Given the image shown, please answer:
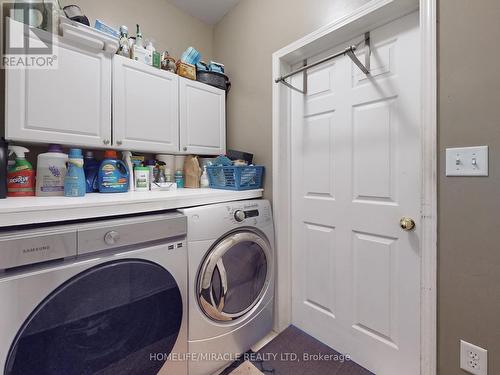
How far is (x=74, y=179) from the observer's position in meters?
1.13

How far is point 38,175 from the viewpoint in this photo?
1183 mm

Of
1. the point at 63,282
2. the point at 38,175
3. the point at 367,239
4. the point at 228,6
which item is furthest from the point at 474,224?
the point at 228,6

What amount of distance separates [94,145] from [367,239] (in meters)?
1.67

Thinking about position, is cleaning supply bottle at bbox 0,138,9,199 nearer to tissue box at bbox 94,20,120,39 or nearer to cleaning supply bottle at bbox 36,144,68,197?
cleaning supply bottle at bbox 36,144,68,197

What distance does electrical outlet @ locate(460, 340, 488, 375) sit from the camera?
33.7 inches

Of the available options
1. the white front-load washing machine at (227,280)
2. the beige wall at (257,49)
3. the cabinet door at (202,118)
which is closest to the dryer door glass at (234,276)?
the white front-load washing machine at (227,280)

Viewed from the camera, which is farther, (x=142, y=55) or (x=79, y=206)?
(x=142, y=55)

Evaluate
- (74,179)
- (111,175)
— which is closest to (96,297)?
(74,179)

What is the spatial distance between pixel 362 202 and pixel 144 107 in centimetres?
149

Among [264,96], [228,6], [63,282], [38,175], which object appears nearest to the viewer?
[63,282]

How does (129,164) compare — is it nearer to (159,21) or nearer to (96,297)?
(96,297)

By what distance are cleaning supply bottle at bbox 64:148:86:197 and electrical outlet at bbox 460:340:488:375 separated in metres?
1.84

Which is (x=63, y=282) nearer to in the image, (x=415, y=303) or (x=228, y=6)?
(x=415, y=303)

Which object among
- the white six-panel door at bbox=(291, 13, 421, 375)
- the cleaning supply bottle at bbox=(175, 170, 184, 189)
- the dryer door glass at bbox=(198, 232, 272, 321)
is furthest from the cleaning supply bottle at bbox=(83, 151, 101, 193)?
the white six-panel door at bbox=(291, 13, 421, 375)
